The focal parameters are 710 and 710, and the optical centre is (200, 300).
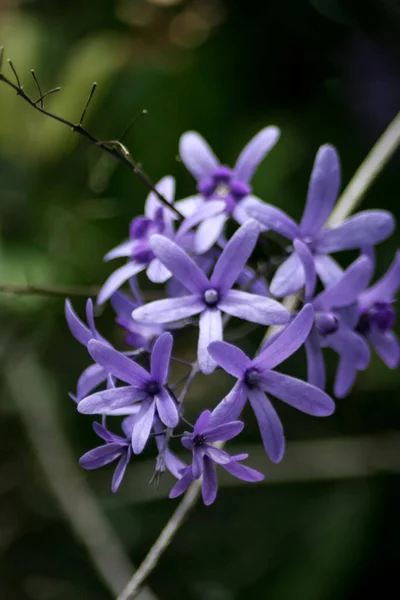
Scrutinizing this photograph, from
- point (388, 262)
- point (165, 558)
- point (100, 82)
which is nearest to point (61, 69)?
point (100, 82)

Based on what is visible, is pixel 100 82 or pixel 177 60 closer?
pixel 100 82

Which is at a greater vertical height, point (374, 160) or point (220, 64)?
point (374, 160)

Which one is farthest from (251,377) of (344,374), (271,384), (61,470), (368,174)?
(61,470)

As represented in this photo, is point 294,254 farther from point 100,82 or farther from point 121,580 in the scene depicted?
point 100,82

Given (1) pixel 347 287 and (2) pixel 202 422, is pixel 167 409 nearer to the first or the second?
(2) pixel 202 422

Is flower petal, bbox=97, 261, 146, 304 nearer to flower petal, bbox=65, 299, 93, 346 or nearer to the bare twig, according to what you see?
flower petal, bbox=65, 299, 93, 346

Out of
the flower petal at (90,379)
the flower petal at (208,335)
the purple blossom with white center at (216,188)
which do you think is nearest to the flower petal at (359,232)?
the purple blossom with white center at (216,188)

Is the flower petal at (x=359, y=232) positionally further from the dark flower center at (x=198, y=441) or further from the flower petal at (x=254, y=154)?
the dark flower center at (x=198, y=441)
